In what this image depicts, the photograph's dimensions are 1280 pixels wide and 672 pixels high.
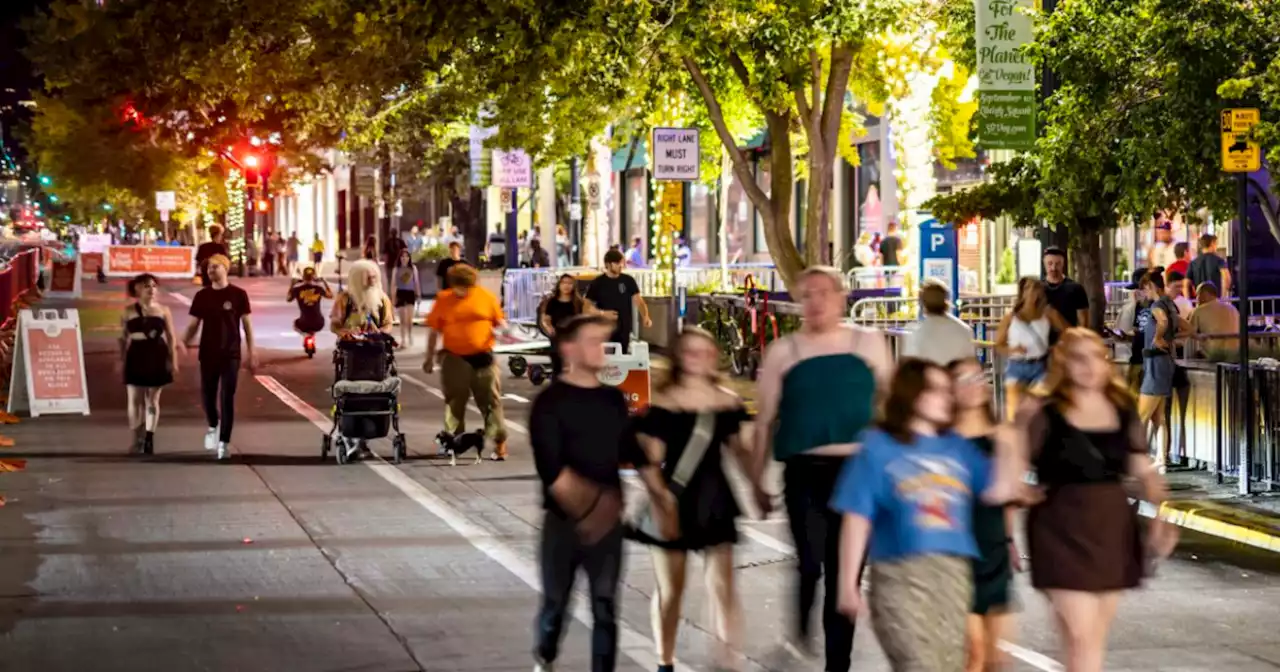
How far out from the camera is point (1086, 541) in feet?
24.6

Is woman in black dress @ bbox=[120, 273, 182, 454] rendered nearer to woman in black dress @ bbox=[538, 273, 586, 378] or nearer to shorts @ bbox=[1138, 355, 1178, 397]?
woman in black dress @ bbox=[538, 273, 586, 378]

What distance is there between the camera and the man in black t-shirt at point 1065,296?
51.0 ft

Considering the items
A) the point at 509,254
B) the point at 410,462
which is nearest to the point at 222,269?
the point at 410,462

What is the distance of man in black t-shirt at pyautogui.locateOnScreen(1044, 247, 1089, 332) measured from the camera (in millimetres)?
15555

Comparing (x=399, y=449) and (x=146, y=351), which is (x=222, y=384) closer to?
(x=146, y=351)

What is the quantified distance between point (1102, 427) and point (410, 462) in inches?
429

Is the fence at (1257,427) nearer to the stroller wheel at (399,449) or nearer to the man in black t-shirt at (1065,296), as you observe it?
the man in black t-shirt at (1065,296)

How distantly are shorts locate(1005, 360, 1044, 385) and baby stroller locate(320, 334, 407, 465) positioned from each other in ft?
17.5

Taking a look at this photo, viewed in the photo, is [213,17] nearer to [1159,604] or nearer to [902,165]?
[902,165]

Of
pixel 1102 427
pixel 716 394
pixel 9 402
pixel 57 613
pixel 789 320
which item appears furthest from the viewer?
pixel 789 320

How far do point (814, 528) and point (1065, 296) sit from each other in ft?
24.1

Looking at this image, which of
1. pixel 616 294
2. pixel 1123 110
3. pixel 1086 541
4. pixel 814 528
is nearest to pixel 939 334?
pixel 814 528

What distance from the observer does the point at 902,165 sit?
28391 millimetres

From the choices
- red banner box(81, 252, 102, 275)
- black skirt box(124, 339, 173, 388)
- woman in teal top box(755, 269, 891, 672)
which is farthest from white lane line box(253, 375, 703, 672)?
red banner box(81, 252, 102, 275)
